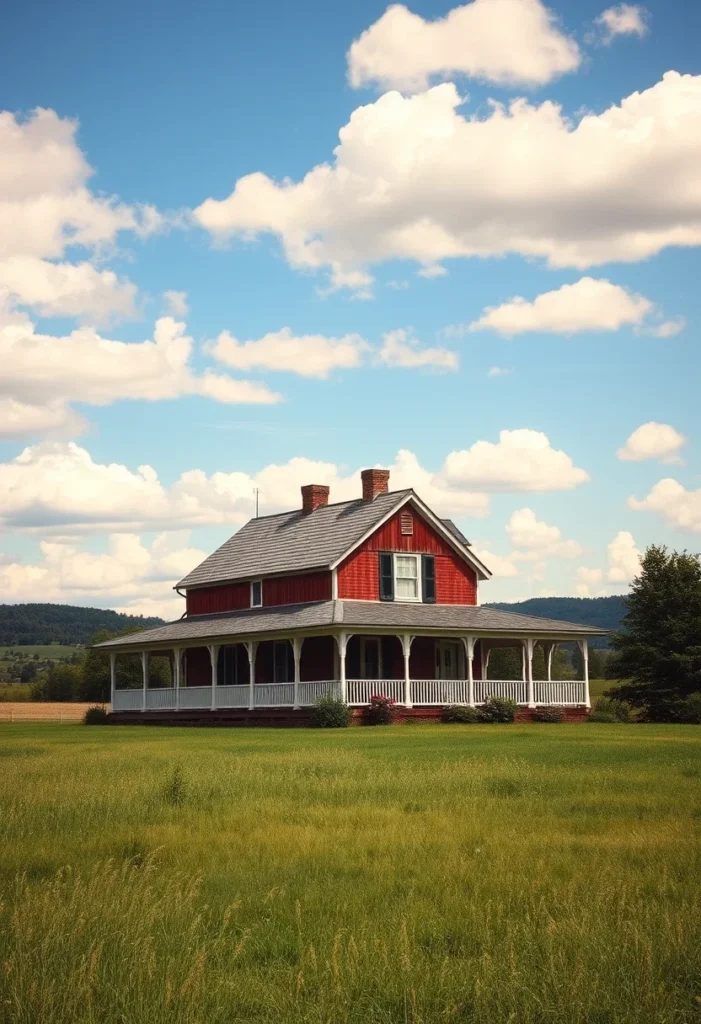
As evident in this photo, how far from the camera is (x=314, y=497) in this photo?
176 feet

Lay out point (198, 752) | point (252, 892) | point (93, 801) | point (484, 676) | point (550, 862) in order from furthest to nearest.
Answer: point (484, 676), point (198, 752), point (93, 801), point (550, 862), point (252, 892)

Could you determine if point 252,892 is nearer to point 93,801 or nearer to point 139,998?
point 139,998

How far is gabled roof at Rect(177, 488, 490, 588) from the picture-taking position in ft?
153

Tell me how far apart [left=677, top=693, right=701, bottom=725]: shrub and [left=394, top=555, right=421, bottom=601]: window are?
10.7 metres

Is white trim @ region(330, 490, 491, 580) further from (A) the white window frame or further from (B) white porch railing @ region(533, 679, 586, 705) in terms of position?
(B) white porch railing @ region(533, 679, 586, 705)

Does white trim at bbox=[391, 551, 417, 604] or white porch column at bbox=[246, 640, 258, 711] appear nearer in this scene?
white porch column at bbox=[246, 640, 258, 711]

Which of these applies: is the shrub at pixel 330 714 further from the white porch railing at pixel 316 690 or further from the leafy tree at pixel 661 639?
the leafy tree at pixel 661 639

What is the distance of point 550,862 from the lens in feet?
33.7

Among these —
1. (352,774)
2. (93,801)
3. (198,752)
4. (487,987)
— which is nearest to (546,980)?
(487,987)

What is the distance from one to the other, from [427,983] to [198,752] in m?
17.9

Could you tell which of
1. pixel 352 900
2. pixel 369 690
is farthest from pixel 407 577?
pixel 352 900

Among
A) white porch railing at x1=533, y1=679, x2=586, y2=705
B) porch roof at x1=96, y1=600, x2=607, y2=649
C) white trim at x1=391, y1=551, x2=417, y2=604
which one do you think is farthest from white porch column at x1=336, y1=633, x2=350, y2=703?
white porch railing at x1=533, y1=679, x2=586, y2=705

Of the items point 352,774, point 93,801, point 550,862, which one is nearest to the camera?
point 550,862

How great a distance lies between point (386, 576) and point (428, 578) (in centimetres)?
208
